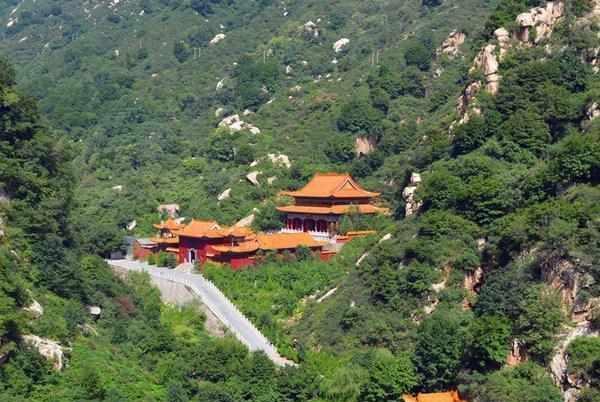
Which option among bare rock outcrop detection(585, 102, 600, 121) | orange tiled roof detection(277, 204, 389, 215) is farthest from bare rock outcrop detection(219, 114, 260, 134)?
bare rock outcrop detection(585, 102, 600, 121)

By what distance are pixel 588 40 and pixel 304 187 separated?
15.0 meters

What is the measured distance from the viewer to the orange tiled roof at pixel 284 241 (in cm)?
4566

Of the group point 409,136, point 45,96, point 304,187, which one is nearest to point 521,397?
point 304,187

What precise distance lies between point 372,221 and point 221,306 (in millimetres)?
Result: 10072

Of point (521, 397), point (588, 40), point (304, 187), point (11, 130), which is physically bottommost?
point (521, 397)

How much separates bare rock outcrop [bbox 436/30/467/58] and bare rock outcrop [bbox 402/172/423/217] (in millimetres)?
19869

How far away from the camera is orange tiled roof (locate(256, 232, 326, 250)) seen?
4566 cm

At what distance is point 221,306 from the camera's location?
134 feet

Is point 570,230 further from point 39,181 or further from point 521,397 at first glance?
point 39,181

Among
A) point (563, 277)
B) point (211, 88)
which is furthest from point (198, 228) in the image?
point (211, 88)

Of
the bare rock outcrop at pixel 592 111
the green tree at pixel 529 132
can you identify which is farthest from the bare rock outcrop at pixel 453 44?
the bare rock outcrop at pixel 592 111

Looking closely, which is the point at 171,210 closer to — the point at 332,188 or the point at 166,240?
the point at 166,240

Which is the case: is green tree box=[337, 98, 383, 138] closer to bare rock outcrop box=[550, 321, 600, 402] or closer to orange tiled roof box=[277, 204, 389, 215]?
orange tiled roof box=[277, 204, 389, 215]

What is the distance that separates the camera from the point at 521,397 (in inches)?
1148
